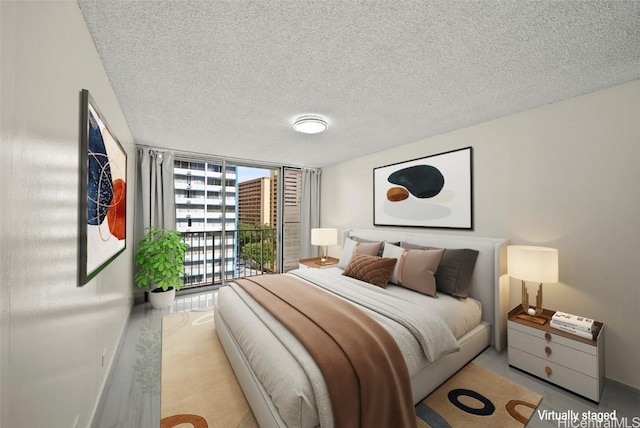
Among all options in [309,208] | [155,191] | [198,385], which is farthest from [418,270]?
[155,191]

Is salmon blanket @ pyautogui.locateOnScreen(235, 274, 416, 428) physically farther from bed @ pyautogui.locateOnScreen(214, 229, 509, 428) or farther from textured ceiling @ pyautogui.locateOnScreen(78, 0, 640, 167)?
textured ceiling @ pyautogui.locateOnScreen(78, 0, 640, 167)

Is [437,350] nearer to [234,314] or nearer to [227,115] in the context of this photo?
[234,314]

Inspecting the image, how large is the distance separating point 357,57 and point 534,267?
2219mm

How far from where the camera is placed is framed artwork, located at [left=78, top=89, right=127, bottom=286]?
56.2 inches

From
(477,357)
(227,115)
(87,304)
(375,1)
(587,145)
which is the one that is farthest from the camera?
(227,115)

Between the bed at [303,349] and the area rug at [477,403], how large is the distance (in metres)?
0.08

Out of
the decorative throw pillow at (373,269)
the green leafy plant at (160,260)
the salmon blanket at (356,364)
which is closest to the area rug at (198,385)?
the salmon blanket at (356,364)

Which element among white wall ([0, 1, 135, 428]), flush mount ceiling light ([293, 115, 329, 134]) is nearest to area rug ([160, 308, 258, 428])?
white wall ([0, 1, 135, 428])

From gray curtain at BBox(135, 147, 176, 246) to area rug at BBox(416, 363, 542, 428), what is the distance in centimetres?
412

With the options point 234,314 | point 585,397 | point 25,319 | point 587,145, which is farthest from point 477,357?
point 25,319

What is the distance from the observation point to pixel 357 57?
1.76m

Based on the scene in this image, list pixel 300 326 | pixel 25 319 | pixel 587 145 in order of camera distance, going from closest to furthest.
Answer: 1. pixel 25 319
2. pixel 300 326
3. pixel 587 145

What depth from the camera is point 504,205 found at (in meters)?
2.78

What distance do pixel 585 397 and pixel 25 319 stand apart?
332 cm
